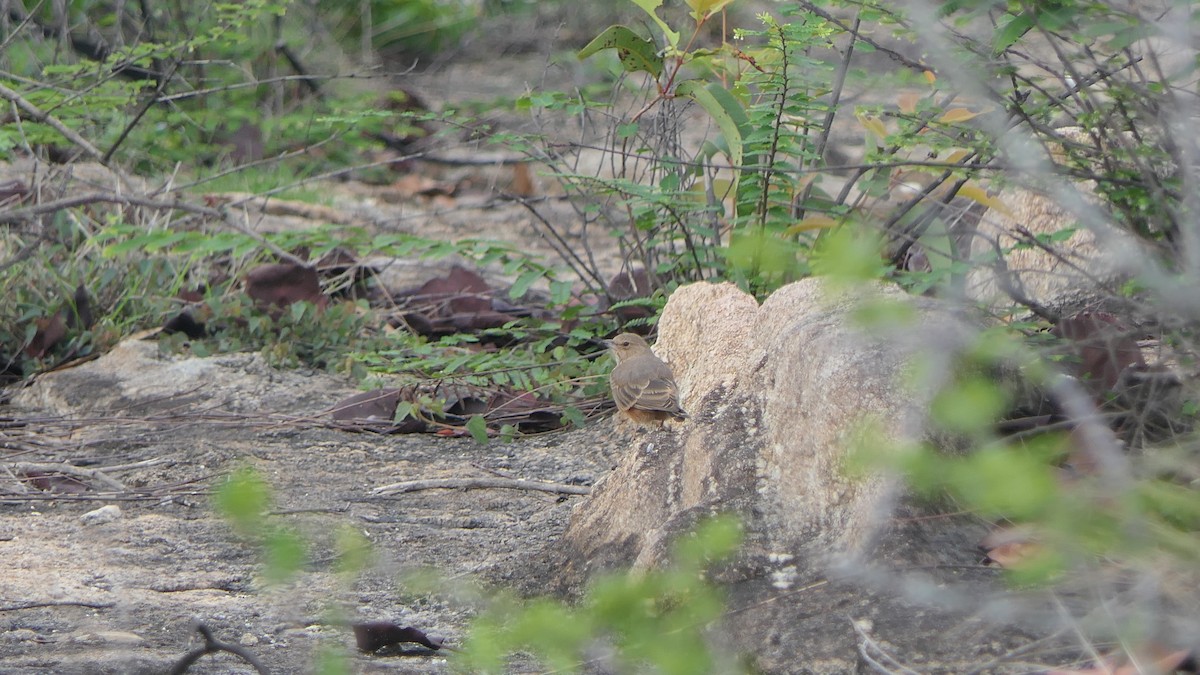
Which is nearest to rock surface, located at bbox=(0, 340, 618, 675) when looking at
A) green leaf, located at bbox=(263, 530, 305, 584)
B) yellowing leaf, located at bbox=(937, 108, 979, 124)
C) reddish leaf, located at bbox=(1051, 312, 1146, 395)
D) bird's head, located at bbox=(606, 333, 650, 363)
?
green leaf, located at bbox=(263, 530, 305, 584)

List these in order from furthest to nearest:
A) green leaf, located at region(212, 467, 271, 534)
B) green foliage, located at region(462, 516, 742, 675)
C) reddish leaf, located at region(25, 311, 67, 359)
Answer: reddish leaf, located at region(25, 311, 67, 359)
green foliage, located at region(462, 516, 742, 675)
green leaf, located at region(212, 467, 271, 534)

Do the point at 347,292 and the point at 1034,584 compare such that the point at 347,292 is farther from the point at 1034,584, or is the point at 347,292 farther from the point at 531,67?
the point at 531,67

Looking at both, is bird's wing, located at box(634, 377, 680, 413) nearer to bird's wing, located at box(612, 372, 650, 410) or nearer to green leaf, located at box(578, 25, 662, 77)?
bird's wing, located at box(612, 372, 650, 410)

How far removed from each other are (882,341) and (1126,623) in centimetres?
101

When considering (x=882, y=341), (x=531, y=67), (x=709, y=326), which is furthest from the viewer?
(x=531, y=67)

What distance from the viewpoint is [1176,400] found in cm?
257

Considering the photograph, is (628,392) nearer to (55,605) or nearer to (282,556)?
(55,605)

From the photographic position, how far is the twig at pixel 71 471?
14.0ft

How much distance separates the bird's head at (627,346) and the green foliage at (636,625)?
5.67ft

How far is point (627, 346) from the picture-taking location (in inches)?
181

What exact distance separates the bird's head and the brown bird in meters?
0.18

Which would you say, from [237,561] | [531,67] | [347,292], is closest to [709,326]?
[237,561]

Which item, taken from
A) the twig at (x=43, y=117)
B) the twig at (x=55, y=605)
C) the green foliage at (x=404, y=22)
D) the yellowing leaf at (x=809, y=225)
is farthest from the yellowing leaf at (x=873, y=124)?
the green foliage at (x=404, y=22)

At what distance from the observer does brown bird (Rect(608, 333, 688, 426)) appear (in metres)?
3.65
